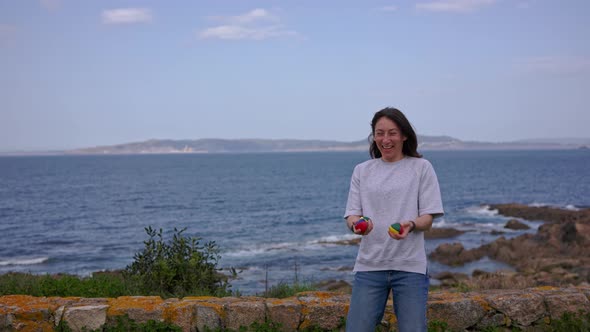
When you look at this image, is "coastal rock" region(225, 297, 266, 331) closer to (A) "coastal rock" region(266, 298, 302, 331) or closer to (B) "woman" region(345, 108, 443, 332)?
(A) "coastal rock" region(266, 298, 302, 331)

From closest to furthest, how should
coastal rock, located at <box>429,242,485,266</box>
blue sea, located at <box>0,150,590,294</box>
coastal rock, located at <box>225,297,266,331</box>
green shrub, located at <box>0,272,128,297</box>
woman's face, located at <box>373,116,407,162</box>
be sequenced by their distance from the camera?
1. woman's face, located at <box>373,116,407,162</box>
2. coastal rock, located at <box>225,297,266,331</box>
3. green shrub, located at <box>0,272,128,297</box>
4. coastal rock, located at <box>429,242,485,266</box>
5. blue sea, located at <box>0,150,590,294</box>

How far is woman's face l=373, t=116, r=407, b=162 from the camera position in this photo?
13.2 ft

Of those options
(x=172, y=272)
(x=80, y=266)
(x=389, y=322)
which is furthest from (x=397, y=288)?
(x=80, y=266)

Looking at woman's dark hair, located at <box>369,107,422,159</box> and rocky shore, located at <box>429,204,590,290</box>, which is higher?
woman's dark hair, located at <box>369,107,422,159</box>

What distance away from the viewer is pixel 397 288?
387cm

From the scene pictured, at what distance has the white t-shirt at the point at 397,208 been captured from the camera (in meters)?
3.84

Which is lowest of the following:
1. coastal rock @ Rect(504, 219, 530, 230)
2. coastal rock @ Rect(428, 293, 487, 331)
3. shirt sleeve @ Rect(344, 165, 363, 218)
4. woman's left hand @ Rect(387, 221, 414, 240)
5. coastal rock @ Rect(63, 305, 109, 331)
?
coastal rock @ Rect(504, 219, 530, 230)

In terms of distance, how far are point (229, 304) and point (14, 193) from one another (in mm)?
67943

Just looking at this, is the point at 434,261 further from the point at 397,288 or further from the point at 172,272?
the point at 397,288

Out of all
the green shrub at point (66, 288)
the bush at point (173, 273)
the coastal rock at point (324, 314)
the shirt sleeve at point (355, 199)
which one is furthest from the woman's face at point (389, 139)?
the green shrub at point (66, 288)

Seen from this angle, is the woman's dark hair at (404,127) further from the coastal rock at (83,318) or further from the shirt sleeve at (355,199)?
the coastal rock at (83,318)

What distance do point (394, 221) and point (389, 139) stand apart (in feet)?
1.98

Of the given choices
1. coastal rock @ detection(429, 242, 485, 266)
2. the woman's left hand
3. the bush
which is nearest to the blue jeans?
the woman's left hand

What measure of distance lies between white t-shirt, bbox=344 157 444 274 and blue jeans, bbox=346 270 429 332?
65 mm
